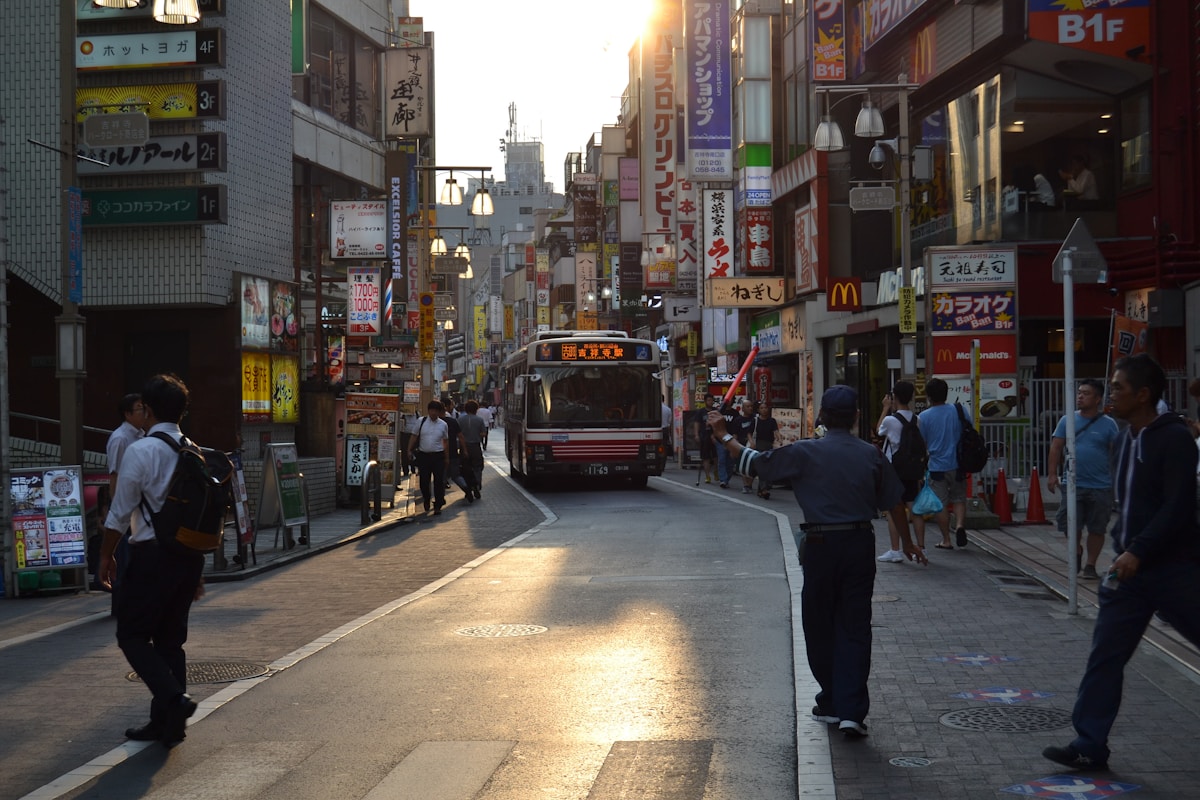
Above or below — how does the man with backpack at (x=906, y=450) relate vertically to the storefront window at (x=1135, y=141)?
below

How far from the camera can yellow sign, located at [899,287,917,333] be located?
908 inches

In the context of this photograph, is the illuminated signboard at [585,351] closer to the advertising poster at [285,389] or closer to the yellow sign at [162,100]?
the advertising poster at [285,389]

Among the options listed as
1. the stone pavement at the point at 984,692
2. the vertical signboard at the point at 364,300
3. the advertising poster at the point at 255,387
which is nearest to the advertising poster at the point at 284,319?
the advertising poster at the point at 255,387

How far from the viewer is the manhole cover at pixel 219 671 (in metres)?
9.22

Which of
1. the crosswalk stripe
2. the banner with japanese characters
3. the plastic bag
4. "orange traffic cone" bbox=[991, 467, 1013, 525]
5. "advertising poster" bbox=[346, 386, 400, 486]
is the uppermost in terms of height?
the banner with japanese characters

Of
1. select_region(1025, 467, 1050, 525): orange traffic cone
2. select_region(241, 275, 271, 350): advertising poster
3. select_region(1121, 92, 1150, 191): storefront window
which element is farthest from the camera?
select_region(1121, 92, 1150, 191): storefront window

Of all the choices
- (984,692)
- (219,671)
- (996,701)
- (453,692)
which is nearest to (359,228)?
(219,671)

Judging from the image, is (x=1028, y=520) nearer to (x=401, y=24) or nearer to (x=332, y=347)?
(x=332, y=347)

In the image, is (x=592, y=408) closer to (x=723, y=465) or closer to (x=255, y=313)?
(x=723, y=465)

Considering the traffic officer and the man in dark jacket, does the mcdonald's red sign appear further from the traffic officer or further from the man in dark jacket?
the man in dark jacket

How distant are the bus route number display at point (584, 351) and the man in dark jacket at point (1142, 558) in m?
23.6

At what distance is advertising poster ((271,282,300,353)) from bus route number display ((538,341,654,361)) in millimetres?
6228

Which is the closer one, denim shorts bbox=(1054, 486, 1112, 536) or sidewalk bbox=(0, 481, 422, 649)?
sidewalk bbox=(0, 481, 422, 649)

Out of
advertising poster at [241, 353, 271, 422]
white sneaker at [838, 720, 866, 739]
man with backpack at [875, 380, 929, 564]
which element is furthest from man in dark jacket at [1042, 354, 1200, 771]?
advertising poster at [241, 353, 271, 422]
